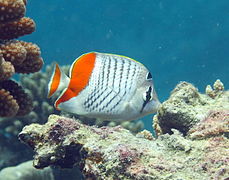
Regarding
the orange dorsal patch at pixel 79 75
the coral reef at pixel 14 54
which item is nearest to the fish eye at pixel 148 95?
the orange dorsal patch at pixel 79 75

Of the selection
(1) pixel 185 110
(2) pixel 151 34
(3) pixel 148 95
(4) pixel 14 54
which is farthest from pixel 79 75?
(2) pixel 151 34

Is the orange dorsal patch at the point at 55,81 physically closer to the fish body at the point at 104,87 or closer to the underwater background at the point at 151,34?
the fish body at the point at 104,87

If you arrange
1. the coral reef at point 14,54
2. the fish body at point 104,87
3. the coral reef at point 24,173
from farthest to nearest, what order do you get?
the coral reef at point 24,173 → the coral reef at point 14,54 → the fish body at point 104,87

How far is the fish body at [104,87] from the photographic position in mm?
2072

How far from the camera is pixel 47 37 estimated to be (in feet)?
96.5

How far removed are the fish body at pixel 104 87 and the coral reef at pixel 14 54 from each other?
791mm

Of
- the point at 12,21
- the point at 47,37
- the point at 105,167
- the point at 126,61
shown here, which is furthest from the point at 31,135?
the point at 47,37

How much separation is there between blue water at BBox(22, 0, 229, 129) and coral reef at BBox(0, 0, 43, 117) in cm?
2358

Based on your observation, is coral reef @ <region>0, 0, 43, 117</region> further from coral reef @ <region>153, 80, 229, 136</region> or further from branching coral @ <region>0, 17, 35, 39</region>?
coral reef @ <region>153, 80, 229, 136</region>

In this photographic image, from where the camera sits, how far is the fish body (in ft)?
6.80

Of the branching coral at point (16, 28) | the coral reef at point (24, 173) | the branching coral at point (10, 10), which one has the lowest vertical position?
the coral reef at point (24, 173)

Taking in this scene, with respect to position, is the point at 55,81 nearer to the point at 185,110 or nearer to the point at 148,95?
the point at 148,95

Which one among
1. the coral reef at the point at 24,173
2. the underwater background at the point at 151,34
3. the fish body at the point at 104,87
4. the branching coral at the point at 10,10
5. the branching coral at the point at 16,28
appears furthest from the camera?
the underwater background at the point at 151,34

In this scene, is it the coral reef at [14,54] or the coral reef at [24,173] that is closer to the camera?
the coral reef at [14,54]
